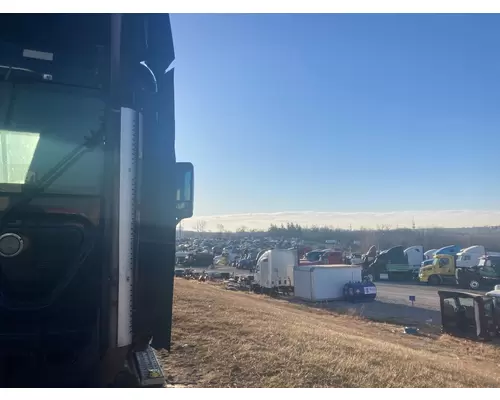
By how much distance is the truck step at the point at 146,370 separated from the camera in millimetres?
3387

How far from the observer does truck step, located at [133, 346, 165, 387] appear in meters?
3.39

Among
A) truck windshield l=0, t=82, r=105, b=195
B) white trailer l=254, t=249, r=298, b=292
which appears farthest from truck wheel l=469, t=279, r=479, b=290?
truck windshield l=0, t=82, r=105, b=195

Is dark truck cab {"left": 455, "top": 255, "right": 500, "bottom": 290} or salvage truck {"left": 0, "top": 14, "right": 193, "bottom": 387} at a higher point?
salvage truck {"left": 0, "top": 14, "right": 193, "bottom": 387}

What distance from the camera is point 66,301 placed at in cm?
270

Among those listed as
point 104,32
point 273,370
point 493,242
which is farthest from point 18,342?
point 493,242

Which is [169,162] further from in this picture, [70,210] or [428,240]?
[428,240]

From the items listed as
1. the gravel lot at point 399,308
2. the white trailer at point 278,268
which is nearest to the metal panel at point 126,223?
the gravel lot at point 399,308

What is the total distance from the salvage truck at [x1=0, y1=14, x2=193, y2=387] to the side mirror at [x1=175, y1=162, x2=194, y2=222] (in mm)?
224

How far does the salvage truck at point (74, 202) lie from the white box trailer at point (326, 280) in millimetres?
20292

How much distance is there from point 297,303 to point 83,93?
20606mm

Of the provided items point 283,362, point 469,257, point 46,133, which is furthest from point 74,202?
point 469,257

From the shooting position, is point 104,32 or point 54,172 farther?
point 104,32

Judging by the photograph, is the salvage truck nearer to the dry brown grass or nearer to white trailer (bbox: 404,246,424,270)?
the dry brown grass

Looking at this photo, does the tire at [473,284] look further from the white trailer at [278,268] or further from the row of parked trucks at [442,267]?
the white trailer at [278,268]
